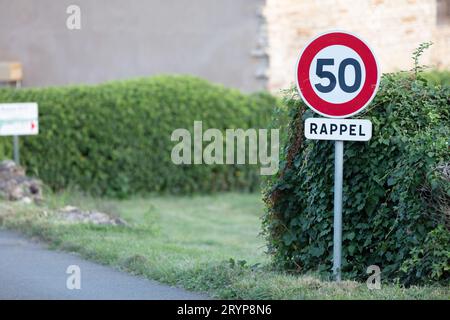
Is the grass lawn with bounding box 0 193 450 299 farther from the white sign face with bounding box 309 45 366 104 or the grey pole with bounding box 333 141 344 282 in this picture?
the white sign face with bounding box 309 45 366 104

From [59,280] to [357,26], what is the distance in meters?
13.6

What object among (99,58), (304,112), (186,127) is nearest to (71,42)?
(99,58)

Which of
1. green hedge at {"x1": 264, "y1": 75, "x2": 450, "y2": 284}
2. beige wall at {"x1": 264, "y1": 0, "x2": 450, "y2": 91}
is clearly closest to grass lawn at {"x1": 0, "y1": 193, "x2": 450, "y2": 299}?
green hedge at {"x1": 264, "y1": 75, "x2": 450, "y2": 284}

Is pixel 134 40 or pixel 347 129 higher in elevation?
pixel 134 40

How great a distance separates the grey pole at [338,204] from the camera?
25.8 feet

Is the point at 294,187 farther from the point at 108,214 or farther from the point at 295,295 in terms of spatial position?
the point at 108,214

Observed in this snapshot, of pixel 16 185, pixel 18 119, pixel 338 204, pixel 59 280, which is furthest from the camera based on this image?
pixel 18 119

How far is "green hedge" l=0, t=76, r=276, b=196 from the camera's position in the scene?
1772 centimetres

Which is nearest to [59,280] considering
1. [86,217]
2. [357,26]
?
[86,217]

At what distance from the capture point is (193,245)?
42.0 feet

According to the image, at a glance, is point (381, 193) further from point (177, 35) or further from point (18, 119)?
point (177, 35)

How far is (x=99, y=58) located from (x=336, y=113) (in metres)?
13.2

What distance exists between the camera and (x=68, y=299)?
796cm

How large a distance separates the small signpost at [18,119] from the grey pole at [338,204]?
9.35 m
